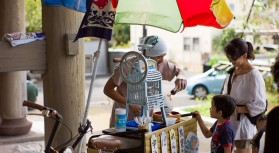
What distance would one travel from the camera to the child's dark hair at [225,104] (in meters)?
4.10

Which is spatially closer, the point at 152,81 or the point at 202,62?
the point at 152,81

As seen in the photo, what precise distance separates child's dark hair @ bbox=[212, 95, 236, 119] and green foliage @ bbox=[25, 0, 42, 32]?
1324 centimetres

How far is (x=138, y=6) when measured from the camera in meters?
4.80

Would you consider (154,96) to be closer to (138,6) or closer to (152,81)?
(152,81)

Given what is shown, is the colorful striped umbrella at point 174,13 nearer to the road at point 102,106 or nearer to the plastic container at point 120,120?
the plastic container at point 120,120

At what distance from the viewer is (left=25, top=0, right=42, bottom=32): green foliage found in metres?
17.6

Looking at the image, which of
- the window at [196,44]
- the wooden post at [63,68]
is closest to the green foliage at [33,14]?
the window at [196,44]

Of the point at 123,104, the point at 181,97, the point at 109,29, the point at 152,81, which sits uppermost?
the point at 109,29

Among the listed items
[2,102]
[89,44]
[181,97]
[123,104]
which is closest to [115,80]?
[123,104]

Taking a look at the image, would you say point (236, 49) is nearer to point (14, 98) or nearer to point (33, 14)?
point (14, 98)

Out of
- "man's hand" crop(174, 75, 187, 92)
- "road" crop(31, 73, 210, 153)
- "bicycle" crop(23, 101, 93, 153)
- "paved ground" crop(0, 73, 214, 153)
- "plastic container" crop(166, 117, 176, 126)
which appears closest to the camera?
"bicycle" crop(23, 101, 93, 153)

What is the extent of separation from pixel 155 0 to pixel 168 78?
0.78 metres

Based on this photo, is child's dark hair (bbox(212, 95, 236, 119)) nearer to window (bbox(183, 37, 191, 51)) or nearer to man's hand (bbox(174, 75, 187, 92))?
man's hand (bbox(174, 75, 187, 92))

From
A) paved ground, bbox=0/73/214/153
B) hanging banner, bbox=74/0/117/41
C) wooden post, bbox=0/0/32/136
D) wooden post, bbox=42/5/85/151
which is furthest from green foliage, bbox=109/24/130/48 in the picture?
hanging banner, bbox=74/0/117/41
